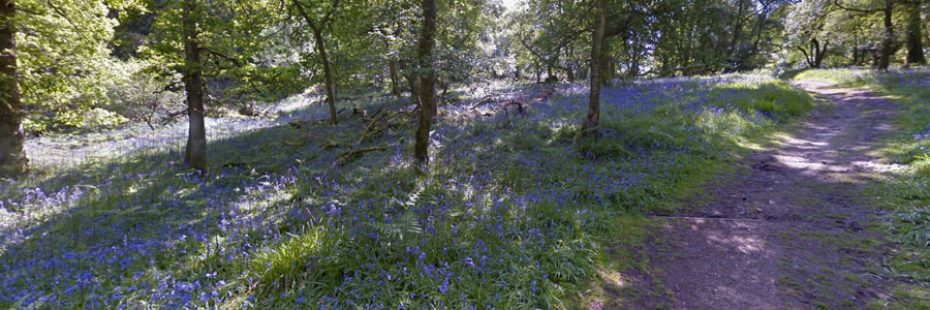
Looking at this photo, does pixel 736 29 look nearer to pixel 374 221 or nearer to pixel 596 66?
pixel 596 66

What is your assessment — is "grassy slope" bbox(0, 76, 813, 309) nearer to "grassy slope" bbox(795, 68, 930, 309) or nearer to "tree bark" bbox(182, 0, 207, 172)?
"tree bark" bbox(182, 0, 207, 172)

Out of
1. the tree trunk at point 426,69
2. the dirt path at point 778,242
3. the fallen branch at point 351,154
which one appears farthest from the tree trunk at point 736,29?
the tree trunk at point 426,69

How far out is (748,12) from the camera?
39594 millimetres

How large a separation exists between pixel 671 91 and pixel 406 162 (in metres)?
13.2

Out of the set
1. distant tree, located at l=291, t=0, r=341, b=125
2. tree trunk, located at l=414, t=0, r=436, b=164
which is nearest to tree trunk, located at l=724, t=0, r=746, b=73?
distant tree, located at l=291, t=0, r=341, b=125

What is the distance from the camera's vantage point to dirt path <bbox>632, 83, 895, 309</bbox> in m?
3.94

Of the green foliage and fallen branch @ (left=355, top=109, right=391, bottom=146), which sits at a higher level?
the green foliage

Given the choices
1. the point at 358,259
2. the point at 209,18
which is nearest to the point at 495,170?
the point at 358,259

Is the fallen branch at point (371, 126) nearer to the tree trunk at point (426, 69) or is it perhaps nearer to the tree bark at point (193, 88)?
the tree bark at point (193, 88)

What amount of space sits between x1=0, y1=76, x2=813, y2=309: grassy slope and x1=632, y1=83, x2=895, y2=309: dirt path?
21.2 inches

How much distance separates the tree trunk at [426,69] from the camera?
6.82 metres

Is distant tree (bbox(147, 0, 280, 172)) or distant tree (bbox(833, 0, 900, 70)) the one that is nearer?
distant tree (bbox(147, 0, 280, 172))

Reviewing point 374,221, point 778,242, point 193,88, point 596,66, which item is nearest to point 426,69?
point 374,221

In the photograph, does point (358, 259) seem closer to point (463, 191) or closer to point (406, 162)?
point (463, 191)
